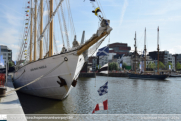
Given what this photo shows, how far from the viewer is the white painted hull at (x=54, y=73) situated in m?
14.7

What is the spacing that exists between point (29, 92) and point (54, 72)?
6.12m

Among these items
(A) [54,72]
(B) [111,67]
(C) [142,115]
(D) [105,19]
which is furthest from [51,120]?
(B) [111,67]

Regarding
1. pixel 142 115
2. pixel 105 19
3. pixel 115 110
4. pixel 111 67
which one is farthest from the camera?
pixel 111 67

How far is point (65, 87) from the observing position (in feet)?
50.6

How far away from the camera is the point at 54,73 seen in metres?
15.6

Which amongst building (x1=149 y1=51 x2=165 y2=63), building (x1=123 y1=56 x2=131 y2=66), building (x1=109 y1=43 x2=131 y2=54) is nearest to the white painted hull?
building (x1=123 y1=56 x2=131 y2=66)

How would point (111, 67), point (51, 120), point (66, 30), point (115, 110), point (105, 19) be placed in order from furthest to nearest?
1. point (111, 67)
2. point (66, 30)
3. point (115, 110)
4. point (105, 19)
5. point (51, 120)

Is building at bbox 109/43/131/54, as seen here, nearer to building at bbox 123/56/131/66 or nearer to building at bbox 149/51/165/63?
building at bbox 123/56/131/66

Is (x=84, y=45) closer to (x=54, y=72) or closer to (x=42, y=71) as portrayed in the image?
(x=54, y=72)

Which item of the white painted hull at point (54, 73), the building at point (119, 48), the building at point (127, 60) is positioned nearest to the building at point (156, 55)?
the building at point (127, 60)

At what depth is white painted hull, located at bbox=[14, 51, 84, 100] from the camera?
14.7 metres

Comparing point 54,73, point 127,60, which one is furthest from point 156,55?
point 54,73

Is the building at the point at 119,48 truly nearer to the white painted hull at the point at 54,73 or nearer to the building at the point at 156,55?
the building at the point at 156,55

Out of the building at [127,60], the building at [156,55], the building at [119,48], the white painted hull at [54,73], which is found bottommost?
the white painted hull at [54,73]
